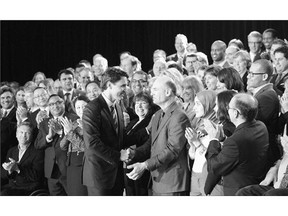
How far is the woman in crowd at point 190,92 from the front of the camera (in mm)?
6413

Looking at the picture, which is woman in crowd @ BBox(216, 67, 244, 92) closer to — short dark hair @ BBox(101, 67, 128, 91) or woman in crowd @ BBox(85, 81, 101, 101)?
short dark hair @ BBox(101, 67, 128, 91)

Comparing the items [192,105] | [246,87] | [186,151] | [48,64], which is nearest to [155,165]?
[186,151]

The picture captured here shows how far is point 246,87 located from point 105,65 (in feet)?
6.45

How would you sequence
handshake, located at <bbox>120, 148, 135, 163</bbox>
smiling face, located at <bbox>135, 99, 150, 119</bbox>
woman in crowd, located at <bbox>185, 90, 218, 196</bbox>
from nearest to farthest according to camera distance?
woman in crowd, located at <bbox>185, 90, 218, 196</bbox> → handshake, located at <bbox>120, 148, 135, 163</bbox> → smiling face, located at <bbox>135, 99, 150, 119</bbox>

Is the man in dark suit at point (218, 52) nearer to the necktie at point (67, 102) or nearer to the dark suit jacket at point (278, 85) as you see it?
the dark suit jacket at point (278, 85)

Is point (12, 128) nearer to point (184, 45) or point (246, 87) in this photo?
point (184, 45)

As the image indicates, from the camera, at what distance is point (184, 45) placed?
7703 millimetres

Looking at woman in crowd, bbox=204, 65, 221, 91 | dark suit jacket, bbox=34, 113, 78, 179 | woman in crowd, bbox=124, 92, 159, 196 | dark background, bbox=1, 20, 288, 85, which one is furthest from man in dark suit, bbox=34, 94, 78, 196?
woman in crowd, bbox=204, 65, 221, 91

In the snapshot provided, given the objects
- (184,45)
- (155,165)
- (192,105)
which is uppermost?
(184,45)

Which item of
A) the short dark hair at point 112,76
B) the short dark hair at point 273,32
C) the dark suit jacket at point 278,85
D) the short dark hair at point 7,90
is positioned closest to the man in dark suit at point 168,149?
the short dark hair at point 112,76

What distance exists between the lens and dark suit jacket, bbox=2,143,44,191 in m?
7.09

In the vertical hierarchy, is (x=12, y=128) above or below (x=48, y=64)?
below

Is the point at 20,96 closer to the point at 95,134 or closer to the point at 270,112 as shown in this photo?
the point at 95,134

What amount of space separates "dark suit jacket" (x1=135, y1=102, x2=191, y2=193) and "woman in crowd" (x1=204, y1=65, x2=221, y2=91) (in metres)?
0.53
